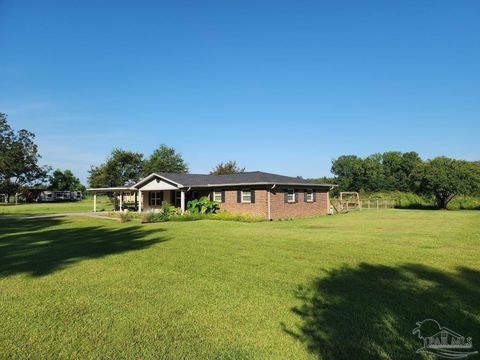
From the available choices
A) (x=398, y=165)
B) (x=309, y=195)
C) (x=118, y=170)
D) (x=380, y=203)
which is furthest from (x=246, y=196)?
(x=398, y=165)

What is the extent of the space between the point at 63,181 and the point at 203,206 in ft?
285

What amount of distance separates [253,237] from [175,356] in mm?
9626

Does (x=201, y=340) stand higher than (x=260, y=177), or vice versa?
(x=260, y=177)

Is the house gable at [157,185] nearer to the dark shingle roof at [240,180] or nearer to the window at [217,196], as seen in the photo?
the dark shingle roof at [240,180]

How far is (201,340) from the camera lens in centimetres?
424

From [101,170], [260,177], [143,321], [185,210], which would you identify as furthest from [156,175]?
[101,170]

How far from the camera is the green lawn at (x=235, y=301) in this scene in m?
4.11

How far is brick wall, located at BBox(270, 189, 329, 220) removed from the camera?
24.6m

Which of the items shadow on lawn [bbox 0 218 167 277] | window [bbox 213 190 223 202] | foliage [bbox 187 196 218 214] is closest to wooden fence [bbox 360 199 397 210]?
window [bbox 213 190 223 202]

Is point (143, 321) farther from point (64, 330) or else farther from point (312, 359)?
point (312, 359)

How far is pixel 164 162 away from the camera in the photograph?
200 ft

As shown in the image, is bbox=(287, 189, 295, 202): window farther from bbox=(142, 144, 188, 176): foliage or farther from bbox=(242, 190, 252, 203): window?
bbox=(142, 144, 188, 176): foliage

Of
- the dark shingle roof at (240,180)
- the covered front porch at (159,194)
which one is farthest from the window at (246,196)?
the covered front porch at (159,194)

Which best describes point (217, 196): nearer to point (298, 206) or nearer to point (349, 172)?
point (298, 206)
